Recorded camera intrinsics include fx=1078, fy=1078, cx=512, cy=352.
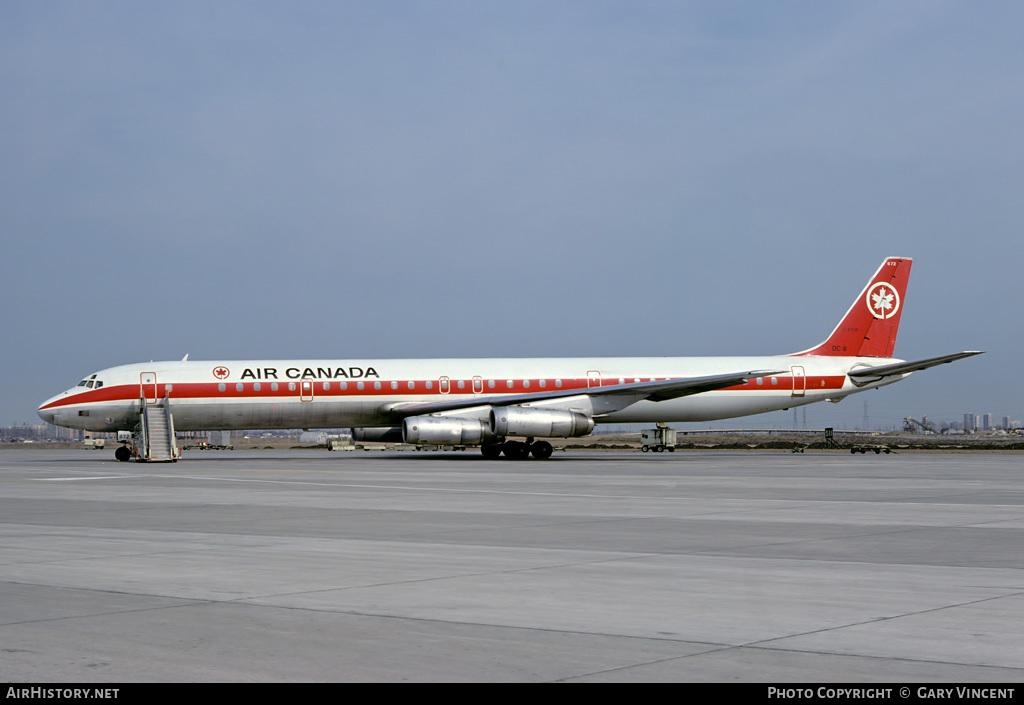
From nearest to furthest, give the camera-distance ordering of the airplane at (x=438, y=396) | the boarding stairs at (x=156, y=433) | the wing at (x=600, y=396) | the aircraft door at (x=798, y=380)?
the boarding stairs at (x=156, y=433)
the airplane at (x=438, y=396)
the wing at (x=600, y=396)
the aircraft door at (x=798, y=380)

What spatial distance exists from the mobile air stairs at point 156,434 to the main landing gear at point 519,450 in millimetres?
11348

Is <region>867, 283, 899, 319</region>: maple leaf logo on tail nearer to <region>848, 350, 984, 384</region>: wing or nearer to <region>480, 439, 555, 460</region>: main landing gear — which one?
<region>848, 350, 984, 384</region>: wing

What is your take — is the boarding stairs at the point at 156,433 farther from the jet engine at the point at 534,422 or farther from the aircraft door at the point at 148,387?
the jet engine at the point at 534,422

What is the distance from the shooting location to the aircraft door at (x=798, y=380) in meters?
43.4

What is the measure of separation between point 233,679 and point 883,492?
53.8 ft

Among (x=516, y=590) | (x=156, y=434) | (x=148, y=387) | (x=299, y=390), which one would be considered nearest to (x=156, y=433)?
(x=156, y=434)

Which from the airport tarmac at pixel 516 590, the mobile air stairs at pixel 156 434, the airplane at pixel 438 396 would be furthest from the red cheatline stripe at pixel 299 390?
the airport tarmac at pixel 516 590

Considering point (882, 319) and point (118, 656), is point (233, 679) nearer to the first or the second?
point (118, 656)

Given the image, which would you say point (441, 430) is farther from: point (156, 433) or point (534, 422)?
point (156, 433)

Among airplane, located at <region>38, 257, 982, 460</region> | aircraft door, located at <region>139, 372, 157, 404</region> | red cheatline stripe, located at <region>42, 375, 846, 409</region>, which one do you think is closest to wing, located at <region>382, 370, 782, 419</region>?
airplane, located at <region>38, 257, 982, 460</region>

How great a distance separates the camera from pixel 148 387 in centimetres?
3869

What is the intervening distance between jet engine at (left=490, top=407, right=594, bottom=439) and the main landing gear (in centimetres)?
125

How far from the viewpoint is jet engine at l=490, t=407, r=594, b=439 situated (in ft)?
123
